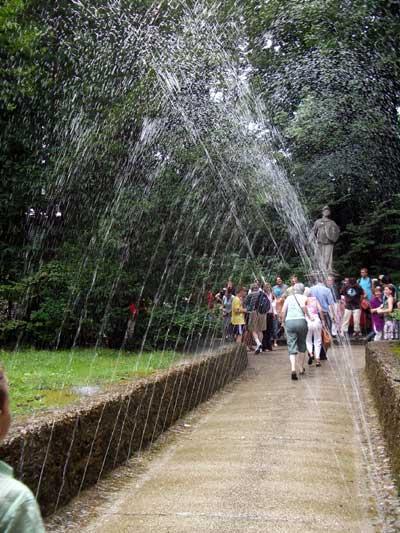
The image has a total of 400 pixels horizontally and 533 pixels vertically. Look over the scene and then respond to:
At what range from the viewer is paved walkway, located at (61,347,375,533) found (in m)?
5.27

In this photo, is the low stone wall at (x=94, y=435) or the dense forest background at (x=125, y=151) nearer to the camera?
the low stone wall at (x=94, y=435)

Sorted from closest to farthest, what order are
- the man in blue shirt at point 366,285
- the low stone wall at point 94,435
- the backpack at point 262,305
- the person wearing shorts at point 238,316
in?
the low stone wall at point 94,435 → the person wearing shorts at point 238,316 → the backpack at point 262,305 → the man in blue shirt at point 366,285

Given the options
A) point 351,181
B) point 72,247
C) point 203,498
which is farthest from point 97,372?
point 351,181

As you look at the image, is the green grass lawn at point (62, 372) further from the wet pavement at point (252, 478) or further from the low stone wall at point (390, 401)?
A: the low stone wall at point (390, 401)

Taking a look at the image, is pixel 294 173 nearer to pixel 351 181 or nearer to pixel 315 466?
pixel 351 181

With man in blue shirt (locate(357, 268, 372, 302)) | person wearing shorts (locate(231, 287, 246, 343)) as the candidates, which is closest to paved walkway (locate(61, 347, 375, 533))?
person wearing shorts (locate(231, 287, 246, 343))

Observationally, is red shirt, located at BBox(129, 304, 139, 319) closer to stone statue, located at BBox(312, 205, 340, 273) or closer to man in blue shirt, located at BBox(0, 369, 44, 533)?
stone statue, located at BBox(312, 205, 340, 273)

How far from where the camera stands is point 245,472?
21.6ft

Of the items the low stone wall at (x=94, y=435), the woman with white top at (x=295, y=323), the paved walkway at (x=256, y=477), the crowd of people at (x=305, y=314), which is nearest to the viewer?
the low stone wall at (x=94, y=435)

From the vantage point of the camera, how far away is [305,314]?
42.2 ft

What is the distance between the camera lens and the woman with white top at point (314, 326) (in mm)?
14125

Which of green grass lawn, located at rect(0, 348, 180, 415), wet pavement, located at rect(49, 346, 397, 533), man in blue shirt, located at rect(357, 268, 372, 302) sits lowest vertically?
wet pavement, located at rect(49, 346, 397, 533)

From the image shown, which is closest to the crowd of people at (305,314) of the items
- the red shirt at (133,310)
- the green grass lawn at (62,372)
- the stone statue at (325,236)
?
the stone statue at (325,236)

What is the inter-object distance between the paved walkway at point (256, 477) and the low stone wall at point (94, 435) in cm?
33
